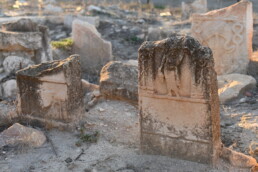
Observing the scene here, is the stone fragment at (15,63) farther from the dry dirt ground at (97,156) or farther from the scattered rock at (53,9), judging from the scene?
the scattered rock at (53,9)

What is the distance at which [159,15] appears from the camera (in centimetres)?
1473

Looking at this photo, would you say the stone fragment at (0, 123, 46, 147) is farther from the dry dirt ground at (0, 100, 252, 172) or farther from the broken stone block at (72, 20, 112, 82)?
the broken stone block at (72, 20, 112, 82)

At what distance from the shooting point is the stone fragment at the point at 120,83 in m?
5.66

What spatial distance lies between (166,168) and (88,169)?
30.9 inches

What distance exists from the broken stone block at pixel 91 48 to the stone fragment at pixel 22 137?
11.9 feet

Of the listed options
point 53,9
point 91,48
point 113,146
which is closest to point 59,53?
point 91,48

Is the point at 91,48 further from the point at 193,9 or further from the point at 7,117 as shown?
the point at 193,9

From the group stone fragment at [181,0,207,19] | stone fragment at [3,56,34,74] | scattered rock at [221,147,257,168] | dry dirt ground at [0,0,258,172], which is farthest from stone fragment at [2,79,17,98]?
stone fragment at [181,0,207,19]

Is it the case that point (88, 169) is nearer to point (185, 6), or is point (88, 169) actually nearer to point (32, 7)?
point (185, 6)

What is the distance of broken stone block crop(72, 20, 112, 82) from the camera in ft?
26.9

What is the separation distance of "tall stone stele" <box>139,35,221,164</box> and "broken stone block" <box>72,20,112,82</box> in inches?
170

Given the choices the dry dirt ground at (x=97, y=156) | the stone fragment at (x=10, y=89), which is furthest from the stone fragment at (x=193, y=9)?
the dry dirt ground at (x=97, y=156)

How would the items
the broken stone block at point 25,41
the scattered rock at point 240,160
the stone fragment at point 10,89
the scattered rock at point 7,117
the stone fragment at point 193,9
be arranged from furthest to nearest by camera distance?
Result: the stone fragment at point 193,9 < the broken stone block at point 25,41 < the stone fragment at point 10,89 < the scattered rock at point 7,117 < the scattered rock at point 240,160

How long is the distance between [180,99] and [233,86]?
2.68m
